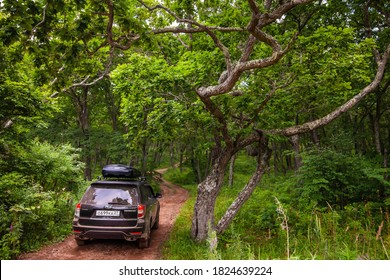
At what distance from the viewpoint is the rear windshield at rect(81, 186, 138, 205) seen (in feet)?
23.7

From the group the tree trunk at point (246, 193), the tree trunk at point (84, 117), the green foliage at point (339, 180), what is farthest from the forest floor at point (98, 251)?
the tree trunk at point (84, 117)

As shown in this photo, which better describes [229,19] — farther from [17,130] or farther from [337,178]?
[17,130]

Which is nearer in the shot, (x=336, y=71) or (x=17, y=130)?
(x=336, y=71)

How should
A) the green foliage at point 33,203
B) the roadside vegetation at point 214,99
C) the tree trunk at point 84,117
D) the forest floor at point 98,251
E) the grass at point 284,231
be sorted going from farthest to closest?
1. the tree trunk at point 84,117
2. the forest floor at point 98,251
3. the green foliage at point 33,203
4. the grass at point 284,231
5. the roadside vegetation at point 214,99

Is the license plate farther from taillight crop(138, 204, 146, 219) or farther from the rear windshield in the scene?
taillight crop(138, 204, 146, 219)

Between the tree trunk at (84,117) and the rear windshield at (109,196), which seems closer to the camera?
the rear windshield at (109,196)

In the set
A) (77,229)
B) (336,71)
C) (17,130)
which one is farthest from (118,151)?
(336,71)

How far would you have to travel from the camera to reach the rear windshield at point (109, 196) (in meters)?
7.24

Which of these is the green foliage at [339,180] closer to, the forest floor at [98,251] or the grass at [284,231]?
the grass at [284,231]

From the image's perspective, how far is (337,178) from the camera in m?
10.4

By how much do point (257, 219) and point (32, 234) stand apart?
7.42 meters

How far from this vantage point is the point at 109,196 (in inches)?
288

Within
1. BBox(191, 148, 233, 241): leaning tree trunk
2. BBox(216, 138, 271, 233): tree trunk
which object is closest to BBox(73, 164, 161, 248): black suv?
BBox(191, 148, 233, 241): leaning tree trunk

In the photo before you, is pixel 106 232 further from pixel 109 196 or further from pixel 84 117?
pixel 84 117
